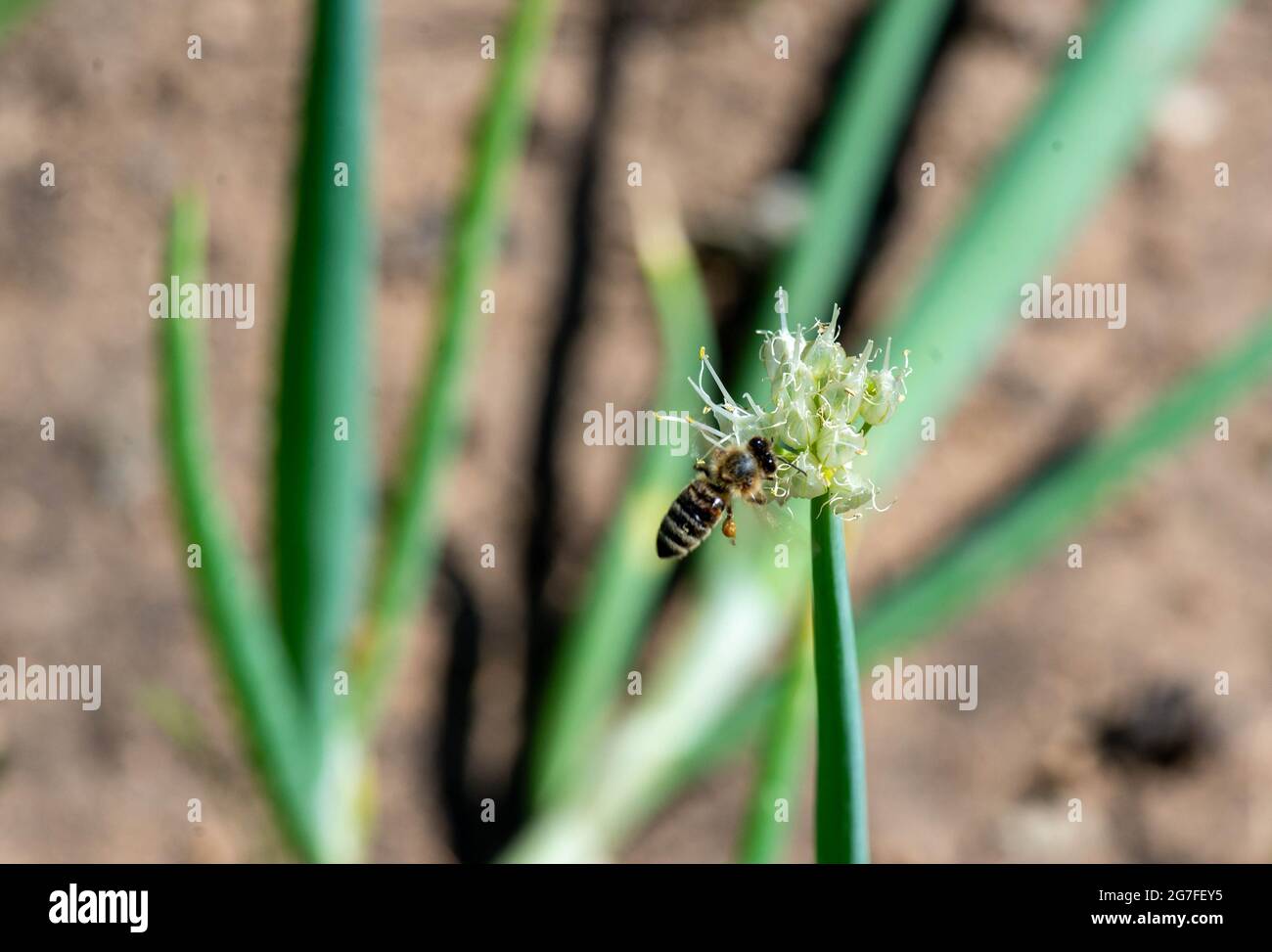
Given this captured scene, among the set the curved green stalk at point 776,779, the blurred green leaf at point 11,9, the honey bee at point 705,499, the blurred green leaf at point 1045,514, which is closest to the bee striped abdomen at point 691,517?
the honey bee at point 705,499

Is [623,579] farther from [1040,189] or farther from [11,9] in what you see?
[11,9]

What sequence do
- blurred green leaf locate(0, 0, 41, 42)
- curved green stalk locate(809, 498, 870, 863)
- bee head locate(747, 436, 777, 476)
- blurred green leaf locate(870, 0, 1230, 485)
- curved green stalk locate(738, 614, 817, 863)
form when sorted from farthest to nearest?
1. blurred green leaf locate(870, 0, 1230, 485)
2. blurred green leaf locate(0, 0, 41, 42)
3. curved green stalk locate(738, 614, 817, 863)
4. bee head locate(747, 436, 777, 476)
5. curved green stalk locate(809, 498, 870, 863)

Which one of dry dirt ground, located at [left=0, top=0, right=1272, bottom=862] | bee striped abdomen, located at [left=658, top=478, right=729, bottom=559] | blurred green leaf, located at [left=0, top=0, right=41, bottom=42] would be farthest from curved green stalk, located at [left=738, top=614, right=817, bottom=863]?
blurred green leaf, located at [left=0, top=0, right=41, bottom=42]

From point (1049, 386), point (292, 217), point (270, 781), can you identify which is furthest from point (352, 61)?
point (1049, 386)

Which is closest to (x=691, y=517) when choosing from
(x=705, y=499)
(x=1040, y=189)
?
(x=705, y=499)

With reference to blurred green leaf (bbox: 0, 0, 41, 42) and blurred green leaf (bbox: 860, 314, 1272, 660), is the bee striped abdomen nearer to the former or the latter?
blurred green leaf (bbox: 860, 314, 1272, 660)
